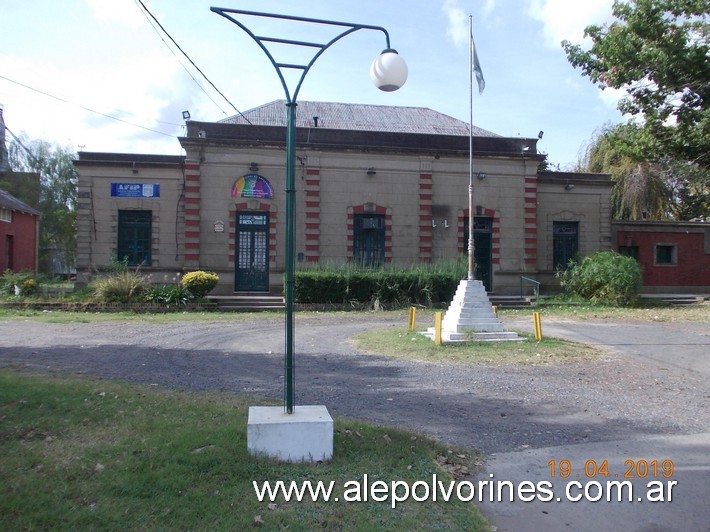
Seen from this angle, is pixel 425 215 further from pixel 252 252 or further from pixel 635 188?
pixel 635 188

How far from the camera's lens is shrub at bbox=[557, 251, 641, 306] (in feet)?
73.6

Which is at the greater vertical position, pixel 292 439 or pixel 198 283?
pixel 198 283

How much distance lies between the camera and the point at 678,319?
1864 centimetres

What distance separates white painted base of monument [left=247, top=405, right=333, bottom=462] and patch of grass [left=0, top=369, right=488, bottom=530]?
0.30 ft

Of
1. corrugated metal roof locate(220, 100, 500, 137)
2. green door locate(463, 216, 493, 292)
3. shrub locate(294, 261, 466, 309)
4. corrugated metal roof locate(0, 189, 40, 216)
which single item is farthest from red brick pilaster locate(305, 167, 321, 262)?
corrugated metal roof locate(0, 189, 40, 216)

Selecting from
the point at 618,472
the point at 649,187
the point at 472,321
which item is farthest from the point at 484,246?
the point at 618,472

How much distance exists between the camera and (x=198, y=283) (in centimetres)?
2077

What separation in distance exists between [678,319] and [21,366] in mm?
17636

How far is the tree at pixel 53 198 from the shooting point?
50078 millimetres

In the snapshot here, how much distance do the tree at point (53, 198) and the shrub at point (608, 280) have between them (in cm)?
4095

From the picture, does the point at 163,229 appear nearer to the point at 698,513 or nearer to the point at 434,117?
the point at 434,117

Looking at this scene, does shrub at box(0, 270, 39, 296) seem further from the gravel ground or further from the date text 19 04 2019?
the date text 19 04 2019

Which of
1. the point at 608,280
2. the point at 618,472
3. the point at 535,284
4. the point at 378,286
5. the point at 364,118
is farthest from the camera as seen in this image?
the point at 364,118

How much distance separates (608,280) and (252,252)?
536 inches
